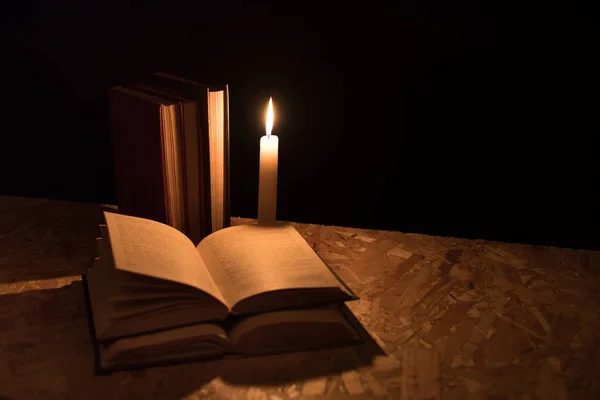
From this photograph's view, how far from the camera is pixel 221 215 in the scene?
127 centimetres

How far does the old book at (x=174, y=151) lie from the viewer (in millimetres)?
1154

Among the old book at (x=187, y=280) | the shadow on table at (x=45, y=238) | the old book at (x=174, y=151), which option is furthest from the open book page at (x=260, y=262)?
the shadow on table at (x=45, y=238)

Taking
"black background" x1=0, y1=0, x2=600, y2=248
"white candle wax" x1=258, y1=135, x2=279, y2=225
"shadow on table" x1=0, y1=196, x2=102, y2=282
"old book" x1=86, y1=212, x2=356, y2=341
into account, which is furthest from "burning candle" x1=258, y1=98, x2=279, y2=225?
"shadow on table" x1=0, y1=196, x2=102, y2=282

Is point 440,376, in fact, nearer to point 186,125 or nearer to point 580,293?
point 580,293

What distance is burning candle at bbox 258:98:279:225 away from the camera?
3.83 feet

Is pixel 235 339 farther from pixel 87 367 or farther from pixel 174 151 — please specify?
pixel 174 151

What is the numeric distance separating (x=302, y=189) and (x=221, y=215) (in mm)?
287

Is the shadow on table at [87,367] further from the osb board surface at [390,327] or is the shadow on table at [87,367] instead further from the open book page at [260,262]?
the open book page at [260,262]

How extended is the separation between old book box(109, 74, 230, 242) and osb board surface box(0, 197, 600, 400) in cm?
19

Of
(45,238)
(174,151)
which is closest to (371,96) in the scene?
(174,151)

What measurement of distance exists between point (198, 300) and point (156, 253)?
0.34ft

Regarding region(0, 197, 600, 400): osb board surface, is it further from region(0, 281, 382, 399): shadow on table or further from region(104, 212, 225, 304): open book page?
region(104, 212, 225, 304): open book page

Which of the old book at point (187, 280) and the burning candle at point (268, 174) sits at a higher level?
the burning candle at point (268, 174)

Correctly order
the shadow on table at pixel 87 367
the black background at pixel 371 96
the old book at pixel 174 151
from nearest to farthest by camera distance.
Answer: the shadow on table at pixel 87 367 < the old book at pixel 174 151 < the black background at pixel 371 96
